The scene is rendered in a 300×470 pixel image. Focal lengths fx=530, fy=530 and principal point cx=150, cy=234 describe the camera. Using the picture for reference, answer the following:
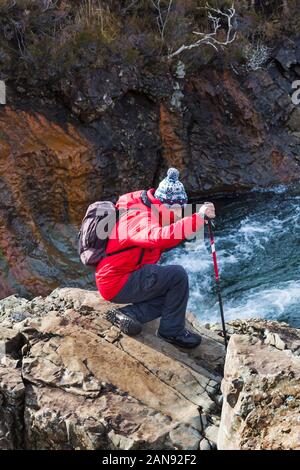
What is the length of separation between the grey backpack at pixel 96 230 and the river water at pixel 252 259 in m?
4.97

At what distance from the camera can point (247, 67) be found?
50.0 feet

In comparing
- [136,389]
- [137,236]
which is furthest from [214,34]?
[136,389]

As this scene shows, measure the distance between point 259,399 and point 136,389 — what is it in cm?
123

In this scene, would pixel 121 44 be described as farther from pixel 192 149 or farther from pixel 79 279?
pixel 79 279

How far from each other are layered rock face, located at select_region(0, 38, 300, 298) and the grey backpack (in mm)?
5863

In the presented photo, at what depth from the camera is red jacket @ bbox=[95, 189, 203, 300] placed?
474cm


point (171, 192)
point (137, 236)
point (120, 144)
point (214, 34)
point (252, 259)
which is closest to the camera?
point (137, 236)

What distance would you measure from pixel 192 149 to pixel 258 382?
11152 mm

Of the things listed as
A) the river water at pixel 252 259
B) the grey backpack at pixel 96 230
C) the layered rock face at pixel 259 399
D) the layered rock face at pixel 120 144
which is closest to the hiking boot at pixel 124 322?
the grey backpack at pixel 96 230

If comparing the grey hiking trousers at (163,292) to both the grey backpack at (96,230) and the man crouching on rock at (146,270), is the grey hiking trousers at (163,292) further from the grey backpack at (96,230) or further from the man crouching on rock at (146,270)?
the grey backpack at (96,230)

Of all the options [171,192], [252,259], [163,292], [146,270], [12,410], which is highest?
[171,192]

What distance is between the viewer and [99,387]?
182 inches

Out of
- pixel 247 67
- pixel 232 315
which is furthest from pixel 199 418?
pixel 247 67

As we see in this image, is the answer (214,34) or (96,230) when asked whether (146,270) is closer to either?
(96,230)
